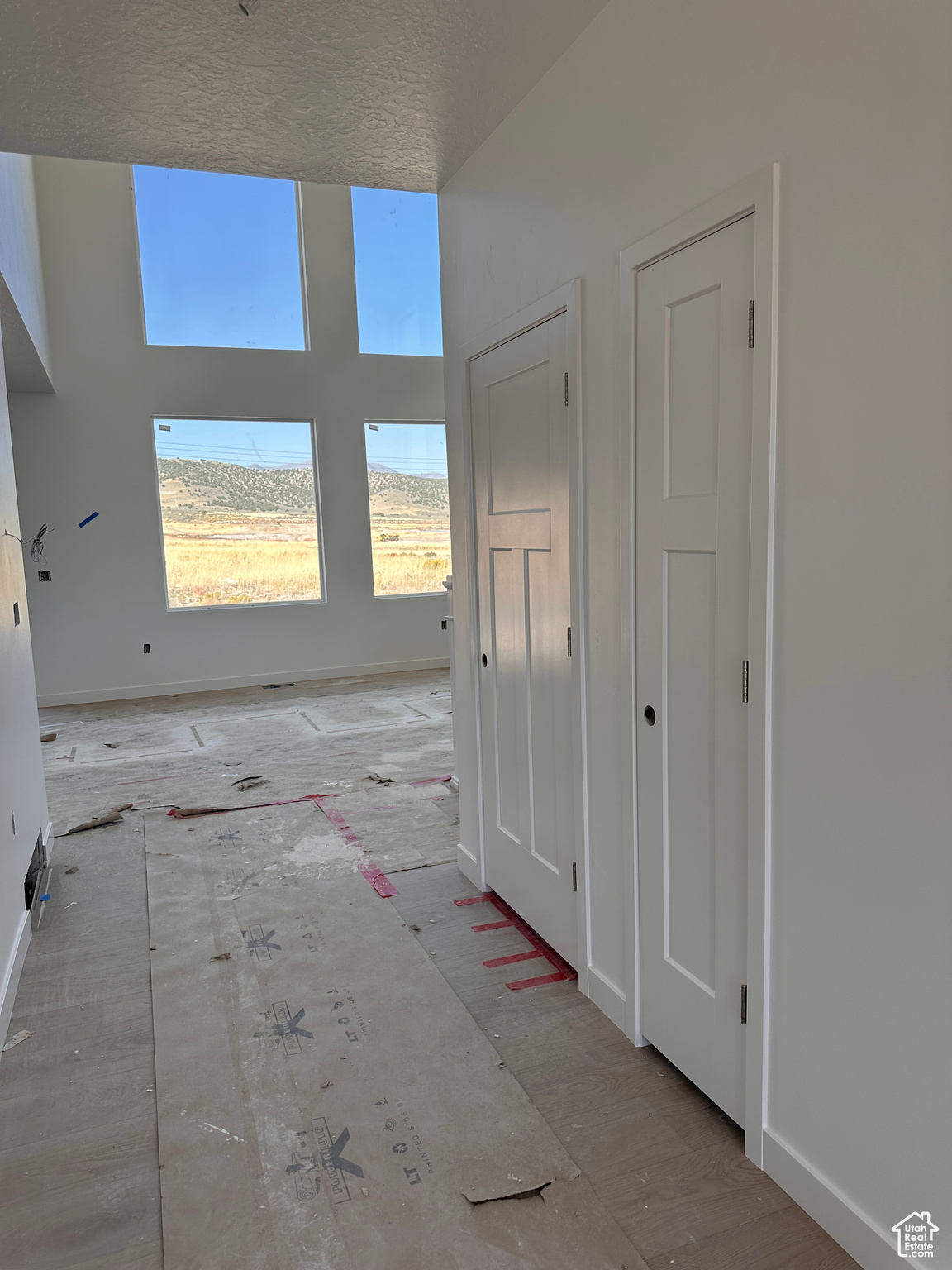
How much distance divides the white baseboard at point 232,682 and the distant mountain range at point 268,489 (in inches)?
63.2

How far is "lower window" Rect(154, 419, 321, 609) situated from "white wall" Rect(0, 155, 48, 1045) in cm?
311

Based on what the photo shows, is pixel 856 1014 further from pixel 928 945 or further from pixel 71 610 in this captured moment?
pixel 71 610

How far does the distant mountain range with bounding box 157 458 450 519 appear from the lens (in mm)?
8000

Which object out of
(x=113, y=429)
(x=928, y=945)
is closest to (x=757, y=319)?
(x=928, y=945)

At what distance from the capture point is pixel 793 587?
1.62 m

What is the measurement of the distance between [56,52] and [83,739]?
5162mm

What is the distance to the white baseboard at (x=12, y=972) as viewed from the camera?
2502 mm

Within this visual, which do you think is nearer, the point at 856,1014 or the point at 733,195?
the point at 856,1014

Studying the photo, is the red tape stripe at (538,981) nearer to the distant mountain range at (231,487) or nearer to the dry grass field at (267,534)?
the dry grass field at (267,534)

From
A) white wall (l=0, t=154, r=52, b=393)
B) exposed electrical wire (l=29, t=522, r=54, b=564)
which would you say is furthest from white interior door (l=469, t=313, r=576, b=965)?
exposed electrical wire (l=29, t=522, r=54, b=564)

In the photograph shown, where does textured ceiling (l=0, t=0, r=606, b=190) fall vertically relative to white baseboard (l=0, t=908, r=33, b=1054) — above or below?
above

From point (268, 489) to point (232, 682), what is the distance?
1.96m

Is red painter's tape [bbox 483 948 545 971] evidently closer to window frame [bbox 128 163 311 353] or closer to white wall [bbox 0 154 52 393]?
white wall [bbox 0 154 52 393]
